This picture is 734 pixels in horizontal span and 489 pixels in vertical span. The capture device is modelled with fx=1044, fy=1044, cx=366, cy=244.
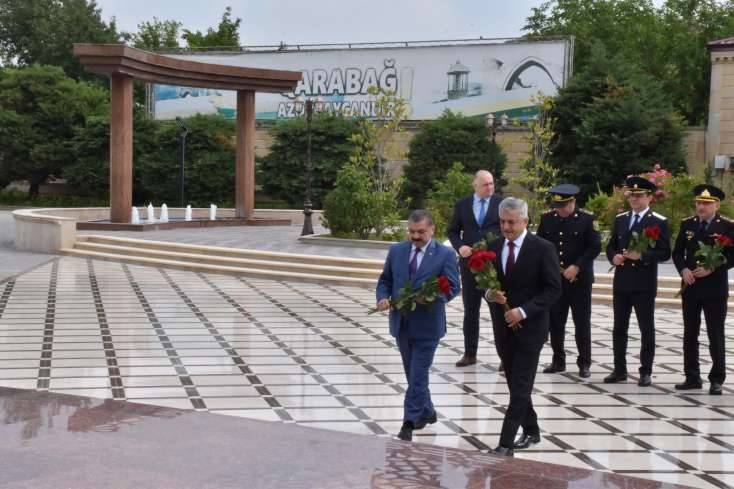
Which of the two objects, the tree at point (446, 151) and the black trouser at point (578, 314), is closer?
the black trouser at point (578, 314)

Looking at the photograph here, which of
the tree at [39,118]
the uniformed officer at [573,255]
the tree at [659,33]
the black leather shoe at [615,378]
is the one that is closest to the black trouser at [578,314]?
the uniformed officer at [573,255]

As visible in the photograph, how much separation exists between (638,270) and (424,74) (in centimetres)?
3007

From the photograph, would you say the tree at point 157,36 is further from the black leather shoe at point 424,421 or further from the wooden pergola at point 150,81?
the black leather shoe at point 424,421

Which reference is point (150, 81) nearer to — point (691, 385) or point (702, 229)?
Answer: point (702, 229)

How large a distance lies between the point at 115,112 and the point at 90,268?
6.66 metres

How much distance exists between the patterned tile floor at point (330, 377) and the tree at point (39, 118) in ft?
100

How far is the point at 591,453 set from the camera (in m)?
6.66

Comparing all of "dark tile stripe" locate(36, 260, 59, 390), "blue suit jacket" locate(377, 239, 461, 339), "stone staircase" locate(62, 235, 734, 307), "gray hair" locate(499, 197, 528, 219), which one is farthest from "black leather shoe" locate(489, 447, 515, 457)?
"stone staircase" locate(62, 235, 734, 307)

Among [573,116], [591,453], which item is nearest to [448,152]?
[573,116]

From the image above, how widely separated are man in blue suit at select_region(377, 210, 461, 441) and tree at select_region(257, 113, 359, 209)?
30.6 meters

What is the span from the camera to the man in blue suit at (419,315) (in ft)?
22.2

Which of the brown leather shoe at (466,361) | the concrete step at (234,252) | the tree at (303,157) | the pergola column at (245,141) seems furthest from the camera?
the tree at (303,157)

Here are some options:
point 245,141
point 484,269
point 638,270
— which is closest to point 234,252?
point 245,141

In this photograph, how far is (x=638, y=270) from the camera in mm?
8719
